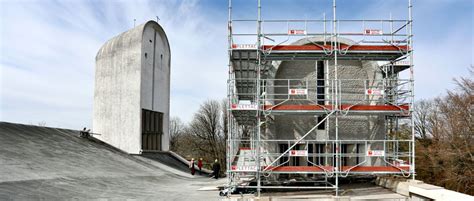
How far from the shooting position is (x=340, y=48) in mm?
13102

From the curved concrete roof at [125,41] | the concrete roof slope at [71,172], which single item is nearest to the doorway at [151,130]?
the concrete roof slope at [71,172]

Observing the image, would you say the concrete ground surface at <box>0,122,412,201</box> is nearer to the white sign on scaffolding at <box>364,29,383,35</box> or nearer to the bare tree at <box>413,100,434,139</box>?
the white sign on scaffolding at <box>364,29,383,35</box>

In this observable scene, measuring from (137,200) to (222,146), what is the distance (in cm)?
3705

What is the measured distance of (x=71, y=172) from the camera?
15102mm

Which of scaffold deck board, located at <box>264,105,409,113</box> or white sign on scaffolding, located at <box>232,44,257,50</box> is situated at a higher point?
white sign on scaffolding, located at <box>232,44,257,50</box>

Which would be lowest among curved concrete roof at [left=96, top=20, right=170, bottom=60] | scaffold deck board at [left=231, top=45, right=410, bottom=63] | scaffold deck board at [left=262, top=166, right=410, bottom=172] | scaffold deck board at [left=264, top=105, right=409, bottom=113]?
scaffold deck board at [left=262, top=166, right=410, bottom=172]

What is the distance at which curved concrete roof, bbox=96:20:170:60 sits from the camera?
24.5 meters

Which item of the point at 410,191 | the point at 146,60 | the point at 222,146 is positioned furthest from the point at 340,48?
the point at 222,146

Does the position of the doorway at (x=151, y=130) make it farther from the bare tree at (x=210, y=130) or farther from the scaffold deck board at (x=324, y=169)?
the bare tree at (x=210, y=130)

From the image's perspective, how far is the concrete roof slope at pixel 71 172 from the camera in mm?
11891

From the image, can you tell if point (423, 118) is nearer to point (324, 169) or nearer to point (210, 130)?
point (210, 130)

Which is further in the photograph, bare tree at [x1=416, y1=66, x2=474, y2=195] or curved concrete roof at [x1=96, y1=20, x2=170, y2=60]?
curved concrete roof at [x1=96, y1=20, x2=170, y2=60]

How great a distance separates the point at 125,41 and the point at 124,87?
3.06m

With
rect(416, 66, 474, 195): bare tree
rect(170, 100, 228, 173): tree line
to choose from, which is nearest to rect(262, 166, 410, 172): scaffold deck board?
rect(416, 66, 474, 195): bare tree
